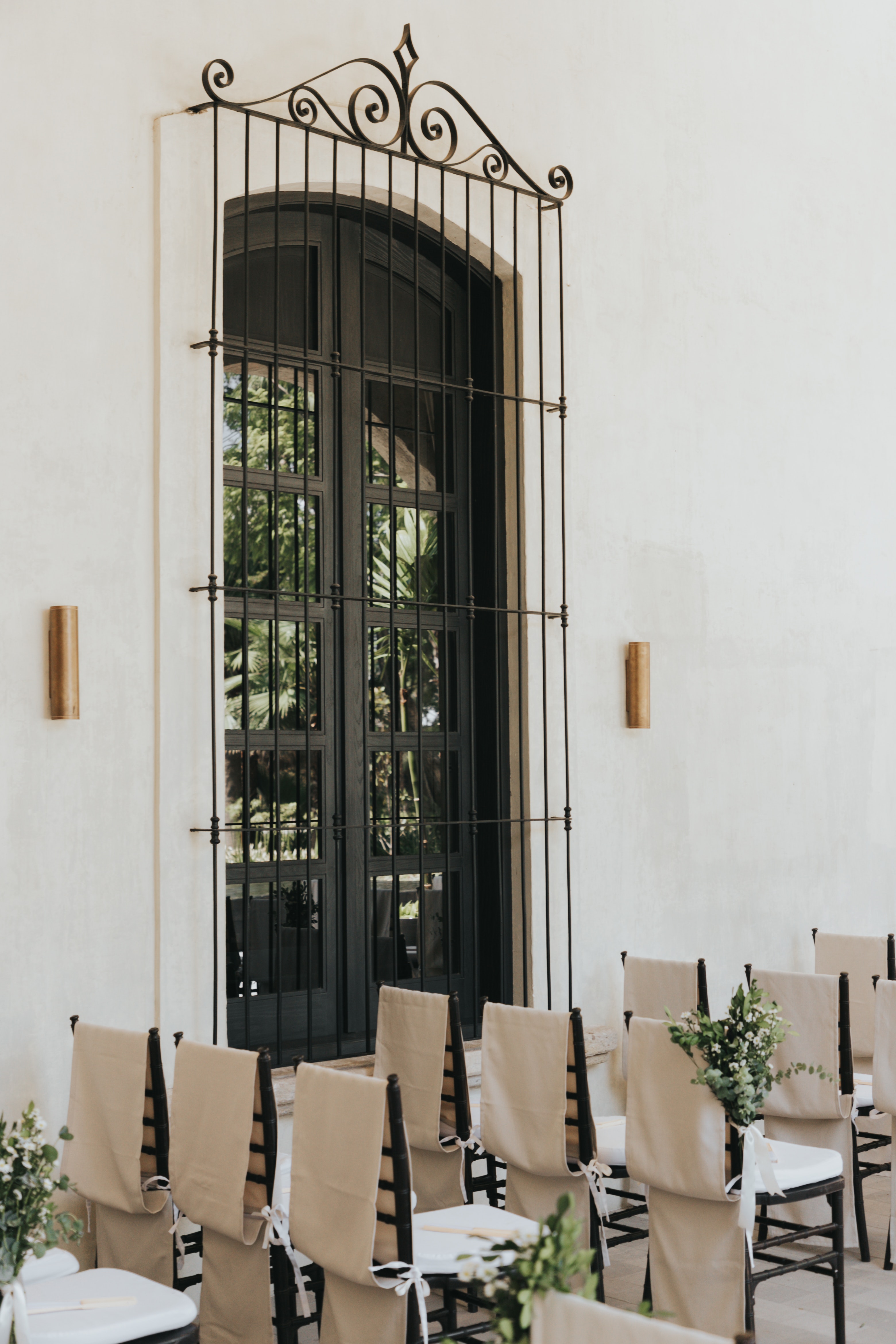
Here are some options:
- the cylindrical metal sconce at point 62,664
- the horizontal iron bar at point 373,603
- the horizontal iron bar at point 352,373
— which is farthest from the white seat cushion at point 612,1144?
the horizontal iron bar at point 352,373

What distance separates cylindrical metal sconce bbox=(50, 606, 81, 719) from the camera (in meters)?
4.01

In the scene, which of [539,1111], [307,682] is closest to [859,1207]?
[539,1111]

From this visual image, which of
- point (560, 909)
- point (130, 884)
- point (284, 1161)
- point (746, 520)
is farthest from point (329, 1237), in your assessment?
point (746, 520)

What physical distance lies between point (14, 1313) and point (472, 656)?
3.14 meters

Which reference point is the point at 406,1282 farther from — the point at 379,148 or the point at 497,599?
the point at 379,148

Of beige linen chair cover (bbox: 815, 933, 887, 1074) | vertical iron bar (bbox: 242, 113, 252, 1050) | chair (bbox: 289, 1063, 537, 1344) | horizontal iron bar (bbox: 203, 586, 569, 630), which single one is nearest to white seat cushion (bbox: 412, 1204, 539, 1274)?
chair (bbox: 289, 1063, 537, 1344)

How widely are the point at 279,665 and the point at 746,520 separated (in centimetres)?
250

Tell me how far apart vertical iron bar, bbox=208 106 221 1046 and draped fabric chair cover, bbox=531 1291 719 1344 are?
7.96ft

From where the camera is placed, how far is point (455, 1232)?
3422mm

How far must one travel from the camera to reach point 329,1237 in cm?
312

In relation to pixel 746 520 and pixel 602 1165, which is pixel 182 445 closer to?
pixel 602 1165

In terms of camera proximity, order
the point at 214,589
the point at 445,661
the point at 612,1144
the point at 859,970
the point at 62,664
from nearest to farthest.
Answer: the point at 62,664 < the point at 612,1144 < the point at 214,589 < the point at 445,661 < the point at 859,970

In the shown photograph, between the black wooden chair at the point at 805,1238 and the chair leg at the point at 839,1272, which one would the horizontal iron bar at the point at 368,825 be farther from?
the chair leg at the point at 839,1272

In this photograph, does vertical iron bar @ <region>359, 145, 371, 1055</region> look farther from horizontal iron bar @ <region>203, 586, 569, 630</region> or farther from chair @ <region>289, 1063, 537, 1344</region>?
chair @ <region>289, 1063, 537, 1344</region>
